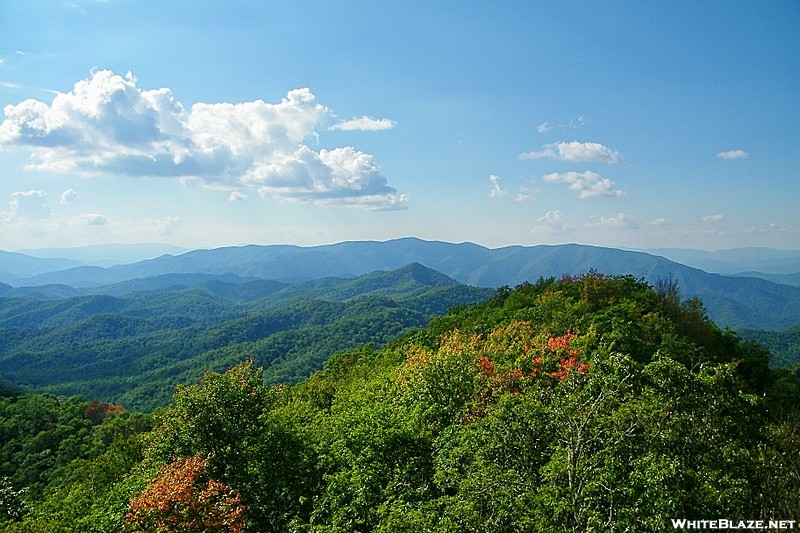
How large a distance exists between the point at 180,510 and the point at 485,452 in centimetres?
870

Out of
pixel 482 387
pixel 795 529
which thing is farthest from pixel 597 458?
pixel 482 387

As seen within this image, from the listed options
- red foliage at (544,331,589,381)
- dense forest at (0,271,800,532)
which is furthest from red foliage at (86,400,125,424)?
red foliage at (544,331,589,381)

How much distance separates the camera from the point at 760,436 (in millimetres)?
13156

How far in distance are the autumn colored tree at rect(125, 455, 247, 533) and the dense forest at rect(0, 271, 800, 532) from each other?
0.16ft

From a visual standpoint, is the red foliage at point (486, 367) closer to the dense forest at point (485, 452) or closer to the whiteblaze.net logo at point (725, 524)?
the dense forest at point (485, 452)

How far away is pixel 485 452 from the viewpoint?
39.8 ft

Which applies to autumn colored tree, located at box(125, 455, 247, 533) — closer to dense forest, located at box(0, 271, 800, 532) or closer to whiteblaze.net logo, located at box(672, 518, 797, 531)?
dense forest, located at box(0, 271, 800, 532)

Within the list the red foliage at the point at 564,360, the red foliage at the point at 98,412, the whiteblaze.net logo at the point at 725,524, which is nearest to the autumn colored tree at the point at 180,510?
the whiteblaze.net logo at the point at 725,524

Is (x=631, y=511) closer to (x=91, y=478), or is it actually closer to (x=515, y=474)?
(x=515, y=474)

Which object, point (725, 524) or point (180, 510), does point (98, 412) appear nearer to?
point (180, 510)

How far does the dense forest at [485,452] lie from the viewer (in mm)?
10047

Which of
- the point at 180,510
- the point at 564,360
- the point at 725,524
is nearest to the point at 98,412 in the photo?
the point at 180,510

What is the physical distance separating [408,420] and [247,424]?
22.7 feet

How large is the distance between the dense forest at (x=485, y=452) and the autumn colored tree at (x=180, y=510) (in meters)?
0.05
